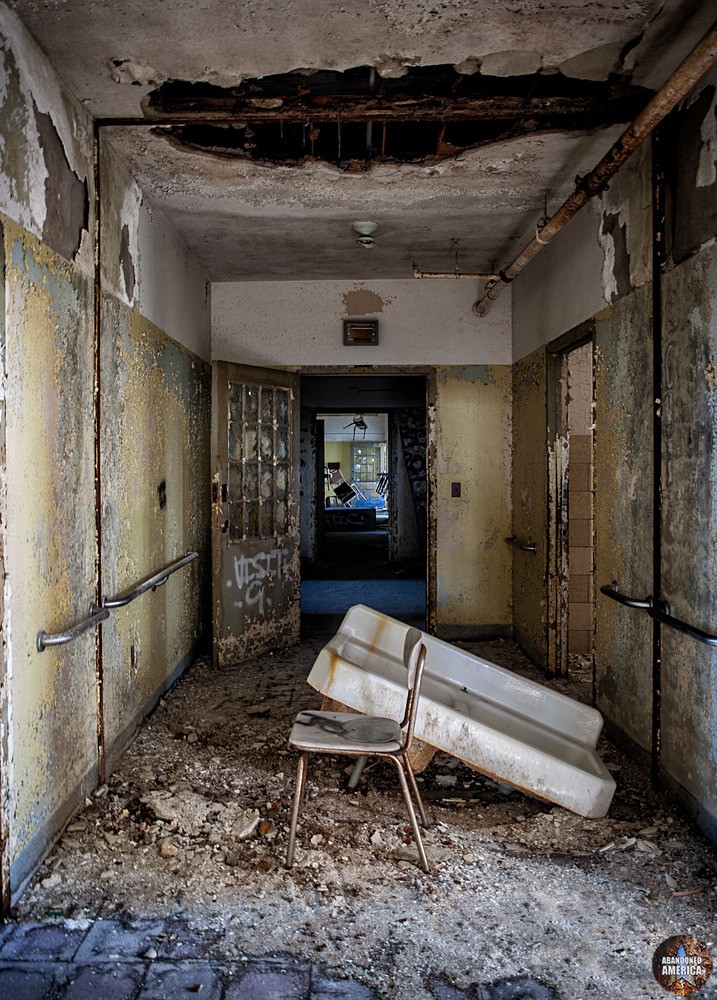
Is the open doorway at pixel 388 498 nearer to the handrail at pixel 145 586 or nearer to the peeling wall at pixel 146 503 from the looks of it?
the peeling wall at pixel 146 503

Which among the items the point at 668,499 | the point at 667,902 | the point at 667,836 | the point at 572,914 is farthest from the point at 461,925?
the point at 668,499

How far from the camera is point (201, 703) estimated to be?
152 inches

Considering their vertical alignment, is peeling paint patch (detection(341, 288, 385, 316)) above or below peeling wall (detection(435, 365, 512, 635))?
above

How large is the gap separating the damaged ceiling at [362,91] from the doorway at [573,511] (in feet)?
3.82

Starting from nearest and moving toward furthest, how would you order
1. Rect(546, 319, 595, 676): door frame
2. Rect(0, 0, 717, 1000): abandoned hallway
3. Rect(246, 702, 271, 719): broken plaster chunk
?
Rect(0, 0, 717, 1000): abandoned hallway < Rect(246, 702, 271, 719): broken plaster chunk < Rect(546, 319, 595, 676): door frame

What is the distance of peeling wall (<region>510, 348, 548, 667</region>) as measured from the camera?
14.4 feet

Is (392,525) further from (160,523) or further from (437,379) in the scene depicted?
(160,523)

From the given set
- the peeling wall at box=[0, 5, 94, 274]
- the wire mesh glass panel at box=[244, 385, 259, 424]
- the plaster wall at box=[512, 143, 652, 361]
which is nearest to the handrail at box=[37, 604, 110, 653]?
the peeling wall at box=[0, 5, 94, 274]

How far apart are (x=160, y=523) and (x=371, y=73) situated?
7.76 ft

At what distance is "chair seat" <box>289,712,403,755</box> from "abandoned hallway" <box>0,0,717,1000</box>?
41 centimetres

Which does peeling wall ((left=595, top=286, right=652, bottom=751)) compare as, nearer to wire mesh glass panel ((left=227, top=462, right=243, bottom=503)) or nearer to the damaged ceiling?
the damaged ceiling

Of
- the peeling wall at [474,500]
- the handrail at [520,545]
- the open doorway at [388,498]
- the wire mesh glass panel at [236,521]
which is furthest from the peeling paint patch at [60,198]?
the open doorway at [388,498]
